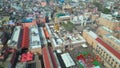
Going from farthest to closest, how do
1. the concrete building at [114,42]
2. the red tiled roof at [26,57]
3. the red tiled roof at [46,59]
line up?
the concrete building at [114,42]
the red tiled roof at [26,57]
the red tiled roof at [46,59]

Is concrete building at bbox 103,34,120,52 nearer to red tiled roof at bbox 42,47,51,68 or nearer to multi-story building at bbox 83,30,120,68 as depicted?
multi-story building at bbox 83,30,120,68

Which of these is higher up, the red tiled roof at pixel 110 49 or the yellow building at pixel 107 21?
the red tiled roof at pixel 110 49

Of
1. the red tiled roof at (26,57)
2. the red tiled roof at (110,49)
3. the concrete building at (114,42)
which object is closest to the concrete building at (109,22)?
the concrete building at (114,42)

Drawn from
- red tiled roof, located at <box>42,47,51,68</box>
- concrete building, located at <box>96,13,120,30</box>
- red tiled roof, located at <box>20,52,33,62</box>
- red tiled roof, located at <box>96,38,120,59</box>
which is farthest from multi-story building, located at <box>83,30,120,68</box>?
red tiled roof, located at <box>20,52,33,62</box>

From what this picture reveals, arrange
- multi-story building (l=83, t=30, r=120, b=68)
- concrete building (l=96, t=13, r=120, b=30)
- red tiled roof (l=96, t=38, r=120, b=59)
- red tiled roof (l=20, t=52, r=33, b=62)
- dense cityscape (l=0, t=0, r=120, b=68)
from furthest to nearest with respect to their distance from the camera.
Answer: concrete building (l=96, t=13, r=120, b=30)
red tiled roof (l=20, t=52, r=33, b=62)
dense cityscape (l=0, t=0, r=120, b=68)
red tiled roof (l=96, t=38, r=120, b=59)
multi-story building (l=83, t=30, r=120, b=68)

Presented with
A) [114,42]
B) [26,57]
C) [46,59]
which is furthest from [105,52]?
[26,57]

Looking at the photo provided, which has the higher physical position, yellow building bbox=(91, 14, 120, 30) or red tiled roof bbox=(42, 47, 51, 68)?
red tiled roof bbox=(42, 47, 51, 68)

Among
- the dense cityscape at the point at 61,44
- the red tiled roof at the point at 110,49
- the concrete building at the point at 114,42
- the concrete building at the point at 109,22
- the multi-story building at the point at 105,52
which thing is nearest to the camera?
the multi-story building at the point at 105,52

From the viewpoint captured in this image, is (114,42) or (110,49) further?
(114,42)

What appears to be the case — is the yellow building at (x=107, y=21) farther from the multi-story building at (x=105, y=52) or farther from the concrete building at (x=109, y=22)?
the multi-story building at (x=105, y=52)

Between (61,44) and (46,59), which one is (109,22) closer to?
(61,44)
